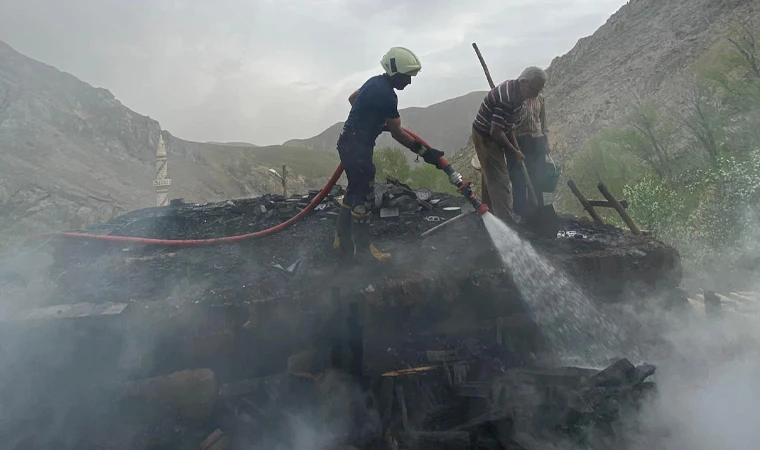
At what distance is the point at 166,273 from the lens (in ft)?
14.7

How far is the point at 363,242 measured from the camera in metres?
4.45

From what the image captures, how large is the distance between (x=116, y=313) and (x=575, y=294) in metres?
4.01

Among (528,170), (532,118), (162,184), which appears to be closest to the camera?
(532,118)

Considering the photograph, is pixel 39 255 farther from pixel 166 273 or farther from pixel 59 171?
pixel 59 171

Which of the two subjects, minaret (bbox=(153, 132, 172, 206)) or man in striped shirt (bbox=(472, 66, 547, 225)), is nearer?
man in striped shirt (bbox=(472, 66, 547, 225))

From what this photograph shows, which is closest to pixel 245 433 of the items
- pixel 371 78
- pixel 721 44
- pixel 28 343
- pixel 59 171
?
pixel 28 343

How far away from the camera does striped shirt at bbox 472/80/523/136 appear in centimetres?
470

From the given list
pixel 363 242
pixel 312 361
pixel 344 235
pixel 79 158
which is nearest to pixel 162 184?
pixel 344 235

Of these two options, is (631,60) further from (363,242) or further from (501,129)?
(363,242)

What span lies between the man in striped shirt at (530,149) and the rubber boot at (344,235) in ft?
6.85

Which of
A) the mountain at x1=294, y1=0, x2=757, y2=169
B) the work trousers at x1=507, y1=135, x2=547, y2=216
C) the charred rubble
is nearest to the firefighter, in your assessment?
the charred rubble

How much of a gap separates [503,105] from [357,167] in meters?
1.75

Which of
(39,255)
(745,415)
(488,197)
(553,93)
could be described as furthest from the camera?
(553,93)

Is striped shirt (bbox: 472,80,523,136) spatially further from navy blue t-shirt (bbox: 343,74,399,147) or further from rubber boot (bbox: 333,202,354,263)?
rubber boot (bbox: 333,202,354,263)
